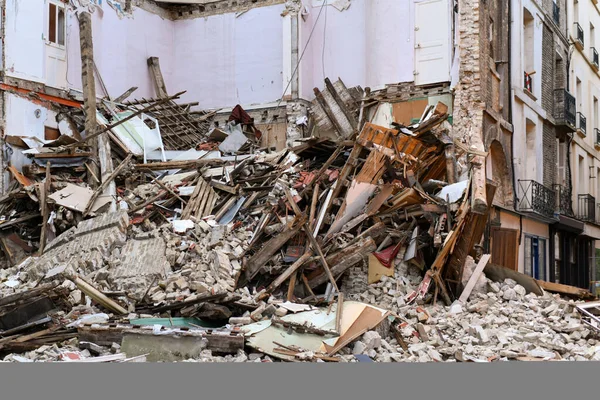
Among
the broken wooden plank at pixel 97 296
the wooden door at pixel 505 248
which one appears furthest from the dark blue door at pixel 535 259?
the broken wooden plank at pixel 97 296

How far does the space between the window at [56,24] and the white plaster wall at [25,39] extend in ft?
0.86

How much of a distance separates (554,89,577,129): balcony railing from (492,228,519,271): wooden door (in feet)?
5.68

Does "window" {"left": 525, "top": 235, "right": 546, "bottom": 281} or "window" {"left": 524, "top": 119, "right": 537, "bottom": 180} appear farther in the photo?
"window" {"left": 524, "top": 119, "right": 537, "bottom": 180}

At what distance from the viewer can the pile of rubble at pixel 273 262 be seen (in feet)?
26.0

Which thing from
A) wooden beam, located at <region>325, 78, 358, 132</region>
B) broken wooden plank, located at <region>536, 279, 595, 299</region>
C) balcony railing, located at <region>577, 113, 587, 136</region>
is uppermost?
wooden beam, located at <region>325, 78, 358, 132</region>

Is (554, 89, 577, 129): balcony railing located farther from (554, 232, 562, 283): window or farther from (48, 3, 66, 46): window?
(48, 3, 66, 46): window

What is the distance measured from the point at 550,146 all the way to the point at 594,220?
46.8 inches

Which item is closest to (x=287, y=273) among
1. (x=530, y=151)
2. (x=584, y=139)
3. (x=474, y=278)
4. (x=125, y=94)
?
(x=474, y=278)

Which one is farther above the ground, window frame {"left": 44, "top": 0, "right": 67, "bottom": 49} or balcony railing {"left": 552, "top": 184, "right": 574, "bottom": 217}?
window frame {"left": 44, "top": 0, "right": 67, "bottom": 49}

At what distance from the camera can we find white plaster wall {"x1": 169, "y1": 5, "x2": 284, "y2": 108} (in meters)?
18.1

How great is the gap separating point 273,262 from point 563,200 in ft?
13.6

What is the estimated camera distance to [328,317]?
27.7ft

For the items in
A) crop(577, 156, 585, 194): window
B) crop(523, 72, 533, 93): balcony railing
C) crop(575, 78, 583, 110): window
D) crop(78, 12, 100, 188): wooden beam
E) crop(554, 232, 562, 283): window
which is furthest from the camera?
crop(78, 12, 100, 188): wooden beam

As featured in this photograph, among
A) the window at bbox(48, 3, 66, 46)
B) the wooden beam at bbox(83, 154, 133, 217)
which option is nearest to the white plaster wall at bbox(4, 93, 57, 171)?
the window at bbox(48, 3, 66, 46)
